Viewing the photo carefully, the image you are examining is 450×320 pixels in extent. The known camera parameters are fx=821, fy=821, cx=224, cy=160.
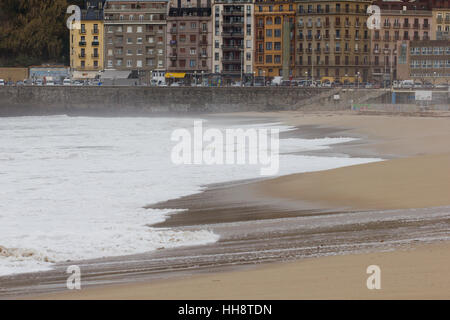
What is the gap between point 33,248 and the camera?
1639 centimetres

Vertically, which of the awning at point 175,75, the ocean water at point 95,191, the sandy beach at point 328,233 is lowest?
the ocean water at point 95,191

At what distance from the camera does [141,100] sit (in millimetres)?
93875

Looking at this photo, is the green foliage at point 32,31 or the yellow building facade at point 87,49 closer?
the green foliage at point 32,31

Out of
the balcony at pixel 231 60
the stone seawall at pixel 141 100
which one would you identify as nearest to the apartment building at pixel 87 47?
the balcony at pixel 231 60

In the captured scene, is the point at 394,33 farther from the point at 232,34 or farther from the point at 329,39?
the point at 232,34

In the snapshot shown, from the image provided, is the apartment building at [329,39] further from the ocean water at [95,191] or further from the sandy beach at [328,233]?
the sandy beach at [328,233]

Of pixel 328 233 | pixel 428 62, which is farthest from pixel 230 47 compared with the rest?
pixel 328 233

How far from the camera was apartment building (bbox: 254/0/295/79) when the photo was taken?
118 m

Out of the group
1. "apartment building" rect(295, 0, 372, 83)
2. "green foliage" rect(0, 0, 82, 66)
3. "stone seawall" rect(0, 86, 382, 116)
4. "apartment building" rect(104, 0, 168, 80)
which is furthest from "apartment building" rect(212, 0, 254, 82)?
"stone seawall" rect(0, 86, 382, 116)

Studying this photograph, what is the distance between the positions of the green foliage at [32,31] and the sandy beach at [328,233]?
96567 millimetres

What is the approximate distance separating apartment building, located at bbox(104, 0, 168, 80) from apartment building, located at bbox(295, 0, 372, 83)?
2028cm

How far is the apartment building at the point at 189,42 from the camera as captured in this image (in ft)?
393

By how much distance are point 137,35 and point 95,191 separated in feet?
323
